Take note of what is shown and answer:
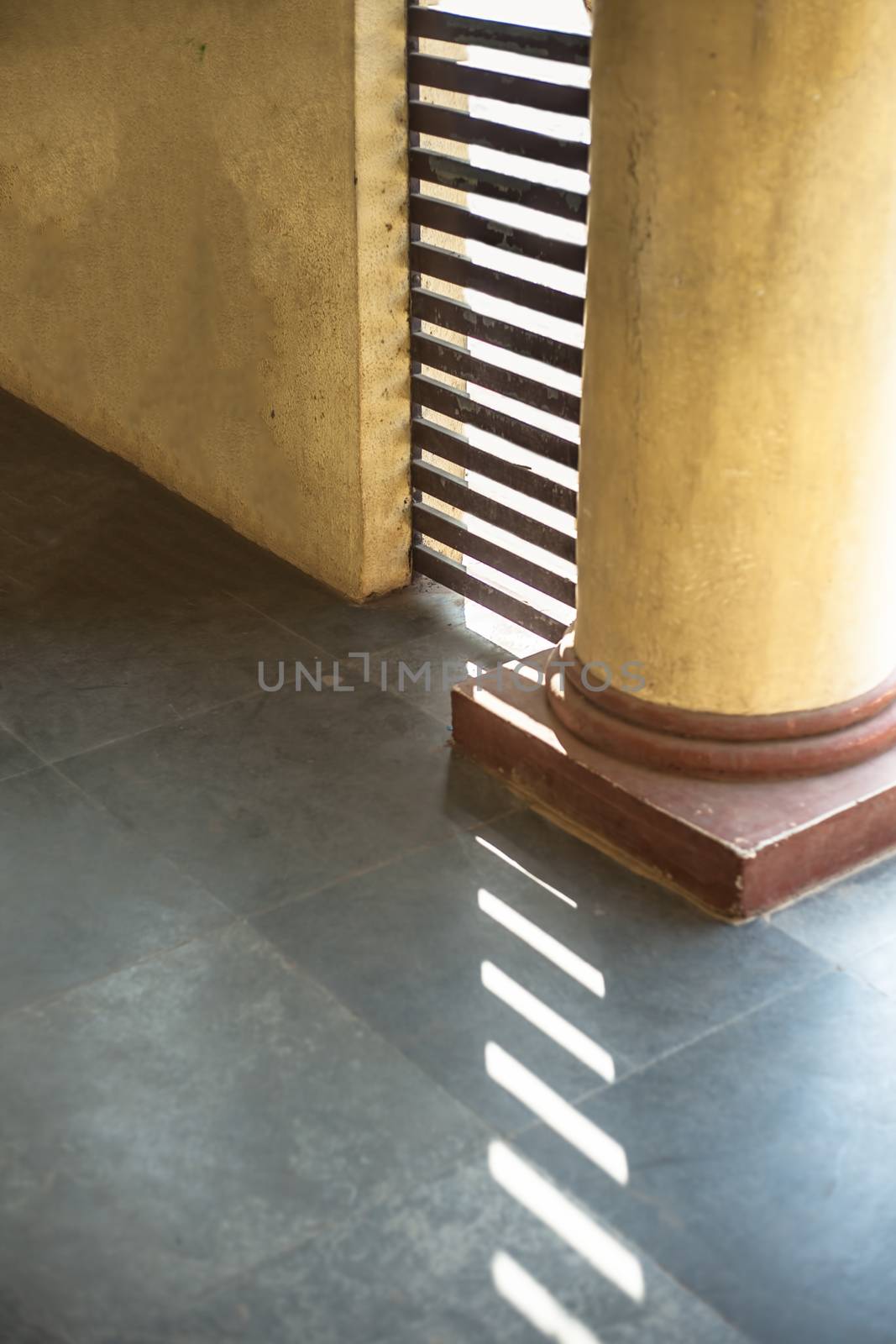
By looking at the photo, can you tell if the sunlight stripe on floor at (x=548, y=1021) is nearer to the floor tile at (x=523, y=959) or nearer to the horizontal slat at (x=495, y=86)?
the floor tile at (x=523, y=959)

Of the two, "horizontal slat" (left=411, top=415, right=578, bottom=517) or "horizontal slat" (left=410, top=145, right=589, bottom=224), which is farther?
"horizontal slat" (left=411, top=415, right=578, bottom=517)

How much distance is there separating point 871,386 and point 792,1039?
153cm

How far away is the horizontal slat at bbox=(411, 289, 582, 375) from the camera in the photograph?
4.78 meters

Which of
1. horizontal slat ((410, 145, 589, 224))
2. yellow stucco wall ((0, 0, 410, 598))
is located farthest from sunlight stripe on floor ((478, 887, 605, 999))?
horizontal slat ((410, 145, 589, 224))

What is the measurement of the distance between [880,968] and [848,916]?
0.20 metres

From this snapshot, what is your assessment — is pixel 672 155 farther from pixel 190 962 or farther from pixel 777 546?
pixel 190 962

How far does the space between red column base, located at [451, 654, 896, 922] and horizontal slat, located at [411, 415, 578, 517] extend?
2.87 feet

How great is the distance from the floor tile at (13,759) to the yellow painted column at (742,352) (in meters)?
1.71

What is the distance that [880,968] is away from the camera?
382 centimetres

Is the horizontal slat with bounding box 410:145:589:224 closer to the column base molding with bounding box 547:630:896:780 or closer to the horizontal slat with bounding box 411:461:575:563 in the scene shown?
the horizontal slat with bounding box 411:461:575:563

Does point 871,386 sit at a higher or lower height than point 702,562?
higher

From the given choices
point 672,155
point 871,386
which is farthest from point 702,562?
point 672,155

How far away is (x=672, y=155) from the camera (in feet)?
12.0

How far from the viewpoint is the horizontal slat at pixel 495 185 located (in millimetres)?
4590
